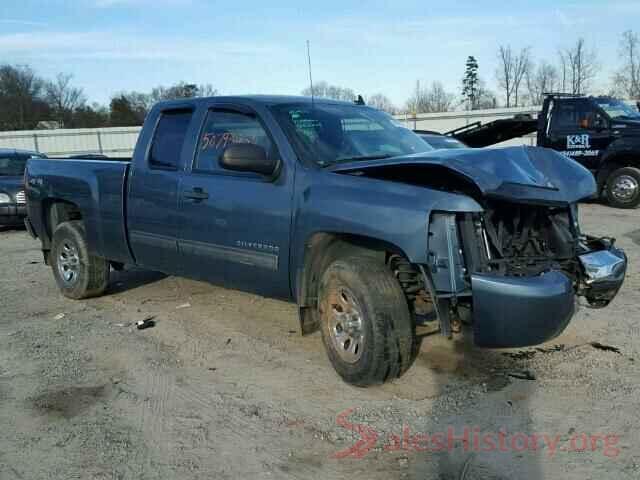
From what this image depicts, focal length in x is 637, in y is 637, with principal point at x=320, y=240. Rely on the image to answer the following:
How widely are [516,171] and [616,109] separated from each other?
1018cm

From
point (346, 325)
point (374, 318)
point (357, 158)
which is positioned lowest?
point (346, 325)

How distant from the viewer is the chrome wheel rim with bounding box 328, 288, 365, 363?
4.08m

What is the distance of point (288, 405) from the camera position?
3998 mm

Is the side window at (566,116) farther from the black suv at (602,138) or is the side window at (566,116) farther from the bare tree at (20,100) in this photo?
the bare tree at (20,100)

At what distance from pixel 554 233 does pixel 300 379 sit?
6.45 ft

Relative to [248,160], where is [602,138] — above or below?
below

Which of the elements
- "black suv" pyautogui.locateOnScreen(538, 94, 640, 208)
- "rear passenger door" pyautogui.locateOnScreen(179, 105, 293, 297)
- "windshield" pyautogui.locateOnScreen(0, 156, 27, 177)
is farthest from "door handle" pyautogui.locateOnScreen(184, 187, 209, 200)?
"black suv" pyautogui.locateOnScreen(538, 94, 640, 208)

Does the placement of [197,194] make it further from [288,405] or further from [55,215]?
[55,215]

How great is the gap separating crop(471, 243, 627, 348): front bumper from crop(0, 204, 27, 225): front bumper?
1077 centimetres

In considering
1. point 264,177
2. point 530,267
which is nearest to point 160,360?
point 264,177

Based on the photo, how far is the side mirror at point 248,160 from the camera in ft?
14.2

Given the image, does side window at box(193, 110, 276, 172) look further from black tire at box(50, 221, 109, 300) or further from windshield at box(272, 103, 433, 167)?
black tire at box(50, 221, 109, 300)

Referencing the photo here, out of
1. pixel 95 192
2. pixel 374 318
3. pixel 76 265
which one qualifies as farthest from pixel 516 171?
pixel 76 265

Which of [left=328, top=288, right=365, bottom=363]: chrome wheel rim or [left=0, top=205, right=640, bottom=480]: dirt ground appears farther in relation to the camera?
[left=328, top=288, right=365, bottom=363]: chrome wheel rim
